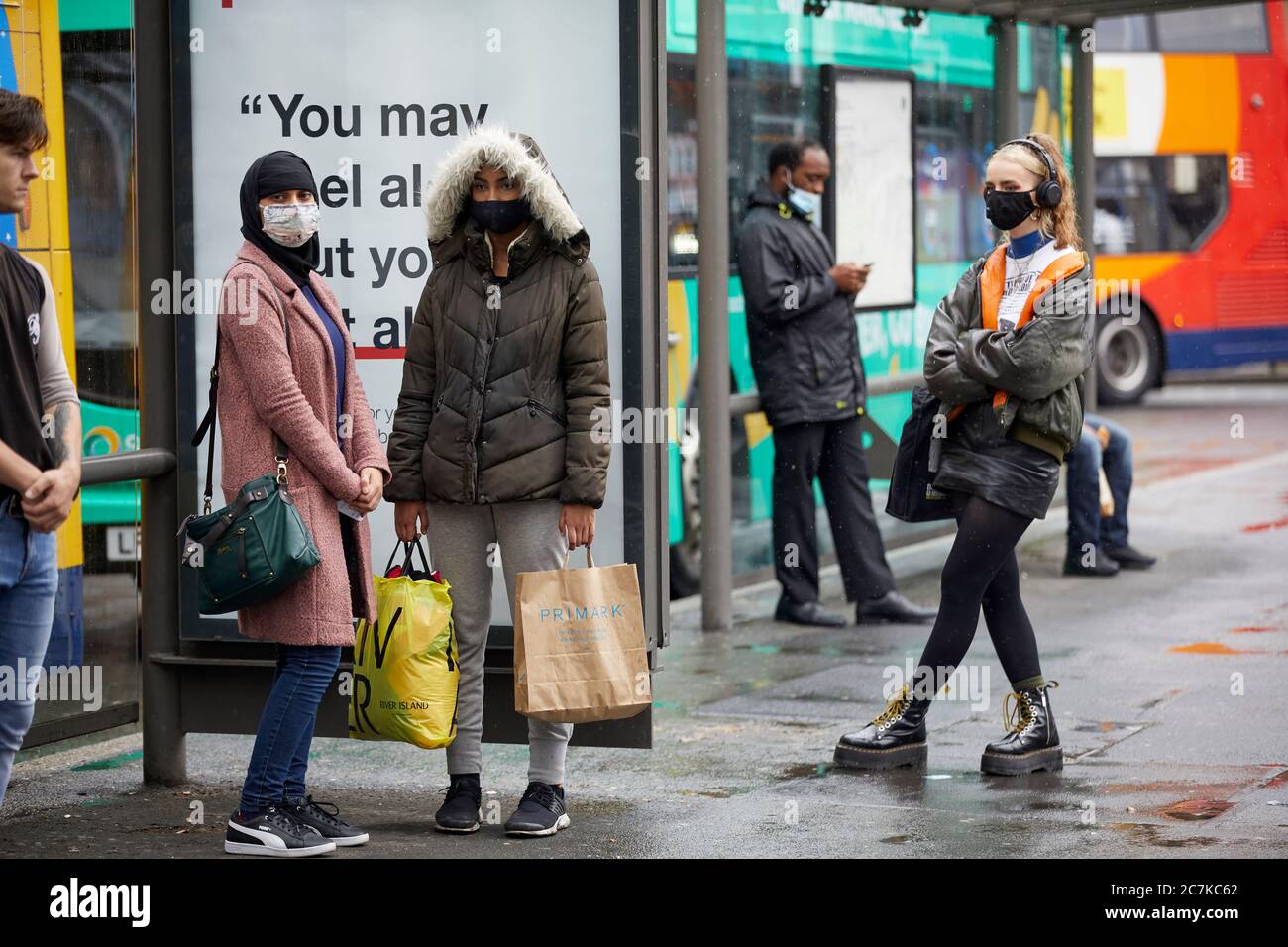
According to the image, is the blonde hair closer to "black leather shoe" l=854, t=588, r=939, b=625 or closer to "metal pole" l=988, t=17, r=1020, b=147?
"black leather shoe" l=854, t=588, r=939, b=625

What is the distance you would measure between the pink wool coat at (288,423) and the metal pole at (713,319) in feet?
13.5

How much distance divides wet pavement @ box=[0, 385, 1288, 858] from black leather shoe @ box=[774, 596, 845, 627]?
86 millimetres

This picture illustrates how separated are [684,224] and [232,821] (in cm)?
506

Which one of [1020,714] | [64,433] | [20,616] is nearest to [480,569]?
[64,433]

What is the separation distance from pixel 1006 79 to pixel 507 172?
22.6ft

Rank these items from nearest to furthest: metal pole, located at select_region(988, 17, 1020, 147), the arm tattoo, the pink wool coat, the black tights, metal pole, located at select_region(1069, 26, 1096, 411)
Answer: the arm tattoo < the pink wool coat < the black tights < metal pole, located at select_region(988, 17, 1020, 147) < metal pole, located at select_region(1069, 26, 1096, 411)

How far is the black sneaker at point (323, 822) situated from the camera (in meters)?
5.30

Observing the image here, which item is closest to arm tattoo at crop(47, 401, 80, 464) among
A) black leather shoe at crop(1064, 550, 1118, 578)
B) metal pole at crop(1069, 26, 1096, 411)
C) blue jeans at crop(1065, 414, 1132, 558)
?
blue jeans at crop(1065, 414, 1132, 558)

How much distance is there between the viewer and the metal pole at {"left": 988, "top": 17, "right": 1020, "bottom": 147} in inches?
455

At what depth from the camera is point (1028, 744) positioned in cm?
619

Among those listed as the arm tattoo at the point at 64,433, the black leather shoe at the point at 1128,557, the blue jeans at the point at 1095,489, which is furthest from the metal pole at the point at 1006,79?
the arm tattoo at the point at 64,433

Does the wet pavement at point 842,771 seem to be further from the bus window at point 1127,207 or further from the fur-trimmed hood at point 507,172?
the bus window at point 1127,207

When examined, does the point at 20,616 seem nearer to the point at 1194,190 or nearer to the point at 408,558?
the point at 408,558
